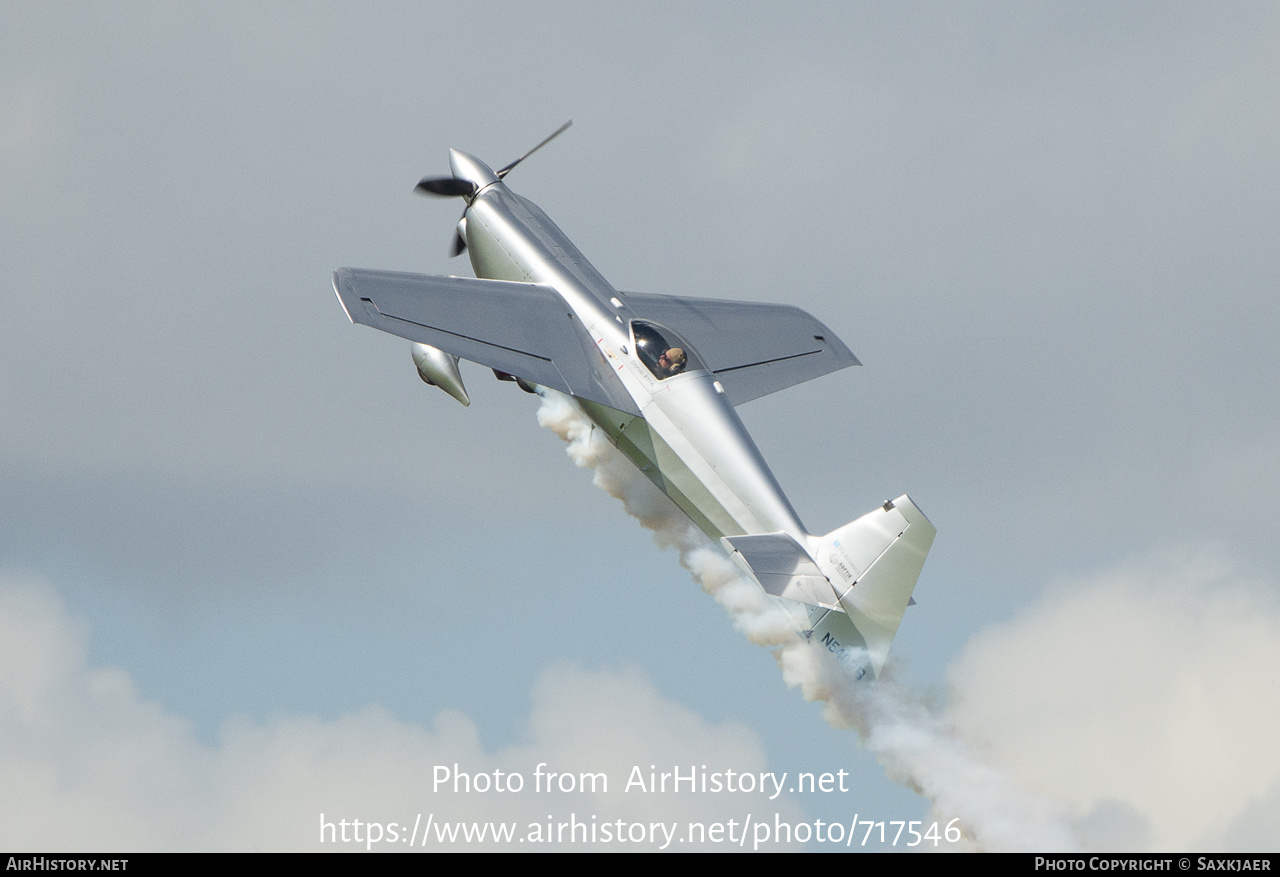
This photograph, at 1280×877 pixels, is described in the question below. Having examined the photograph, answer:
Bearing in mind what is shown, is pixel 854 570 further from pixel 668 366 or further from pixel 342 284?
pixel 342 284

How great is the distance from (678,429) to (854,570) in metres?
3.69

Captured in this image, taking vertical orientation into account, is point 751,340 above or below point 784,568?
above

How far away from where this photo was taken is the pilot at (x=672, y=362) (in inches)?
920

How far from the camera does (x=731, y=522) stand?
21984 millimetres

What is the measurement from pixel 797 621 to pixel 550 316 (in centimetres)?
683

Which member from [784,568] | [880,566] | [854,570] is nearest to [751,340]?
[784,568]

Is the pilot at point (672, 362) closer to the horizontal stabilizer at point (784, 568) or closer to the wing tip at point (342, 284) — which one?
the horizontal stabilizer at point (784, 568)

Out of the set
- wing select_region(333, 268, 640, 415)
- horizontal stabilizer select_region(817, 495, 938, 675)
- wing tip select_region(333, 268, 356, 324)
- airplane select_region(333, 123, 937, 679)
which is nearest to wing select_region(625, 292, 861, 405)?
airplane select_region(333, 123, 937, 679)

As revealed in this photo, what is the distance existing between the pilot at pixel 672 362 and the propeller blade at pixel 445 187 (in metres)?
6.52

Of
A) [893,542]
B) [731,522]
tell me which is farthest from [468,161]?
[893,542]

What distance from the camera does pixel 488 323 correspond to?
2495cm

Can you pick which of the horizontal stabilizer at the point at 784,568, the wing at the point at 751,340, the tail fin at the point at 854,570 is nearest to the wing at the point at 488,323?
the wing at the point at 751,340

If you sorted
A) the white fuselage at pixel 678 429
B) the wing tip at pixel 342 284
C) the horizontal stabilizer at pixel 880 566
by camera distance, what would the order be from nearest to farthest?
the horizontal stabilizer at pixel 880 566 < the white fuselage at pixel 678 429 < the wing tip at pixel 342 284

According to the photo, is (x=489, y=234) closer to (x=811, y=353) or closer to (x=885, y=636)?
(x=811, y=353)
